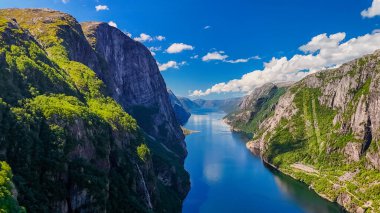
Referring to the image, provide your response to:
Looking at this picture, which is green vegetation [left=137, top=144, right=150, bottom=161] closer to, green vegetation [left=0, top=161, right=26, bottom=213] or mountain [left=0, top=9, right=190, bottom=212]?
mountain [left=0, top=9, right=190, bottom=212]

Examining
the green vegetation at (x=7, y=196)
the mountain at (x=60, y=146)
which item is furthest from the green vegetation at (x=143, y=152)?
the green vegetation at (x=7, y=196)

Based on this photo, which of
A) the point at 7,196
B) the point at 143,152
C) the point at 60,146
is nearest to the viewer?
the point at 7,196

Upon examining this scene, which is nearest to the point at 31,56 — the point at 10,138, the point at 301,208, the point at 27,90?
the point at 27,90

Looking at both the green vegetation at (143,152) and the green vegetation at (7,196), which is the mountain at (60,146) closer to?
the green vegetation at (7,196)

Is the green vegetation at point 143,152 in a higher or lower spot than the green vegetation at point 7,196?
lower

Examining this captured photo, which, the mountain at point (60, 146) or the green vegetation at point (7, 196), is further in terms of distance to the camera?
the mountain at point (60, 146)

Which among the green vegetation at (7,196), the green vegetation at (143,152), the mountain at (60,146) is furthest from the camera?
the green vegetation at (143,152)

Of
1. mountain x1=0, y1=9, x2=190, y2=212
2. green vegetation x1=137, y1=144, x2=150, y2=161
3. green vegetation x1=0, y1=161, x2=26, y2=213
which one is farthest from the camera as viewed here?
green vegetation x1=137, y1=144, x2=150, y2=161

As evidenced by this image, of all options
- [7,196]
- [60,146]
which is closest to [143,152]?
[60,146]

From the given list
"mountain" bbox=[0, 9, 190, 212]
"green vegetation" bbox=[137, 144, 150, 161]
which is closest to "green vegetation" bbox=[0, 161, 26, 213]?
"mountain" bbox=[0, 9, 190, 212]

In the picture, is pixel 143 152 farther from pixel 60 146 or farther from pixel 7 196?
pixel 7 196

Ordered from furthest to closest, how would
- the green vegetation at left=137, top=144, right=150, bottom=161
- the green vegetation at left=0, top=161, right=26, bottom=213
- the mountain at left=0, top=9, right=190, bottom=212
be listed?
1. the green vegetation at left=137, top=144, right=150, bottom=161
2. the mountain at left=0, top=9, right=190, bottom=212
3. the green vegetation at left=0, top=161, right=26, bottom=213

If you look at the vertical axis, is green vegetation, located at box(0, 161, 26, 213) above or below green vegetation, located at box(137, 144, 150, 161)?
above
